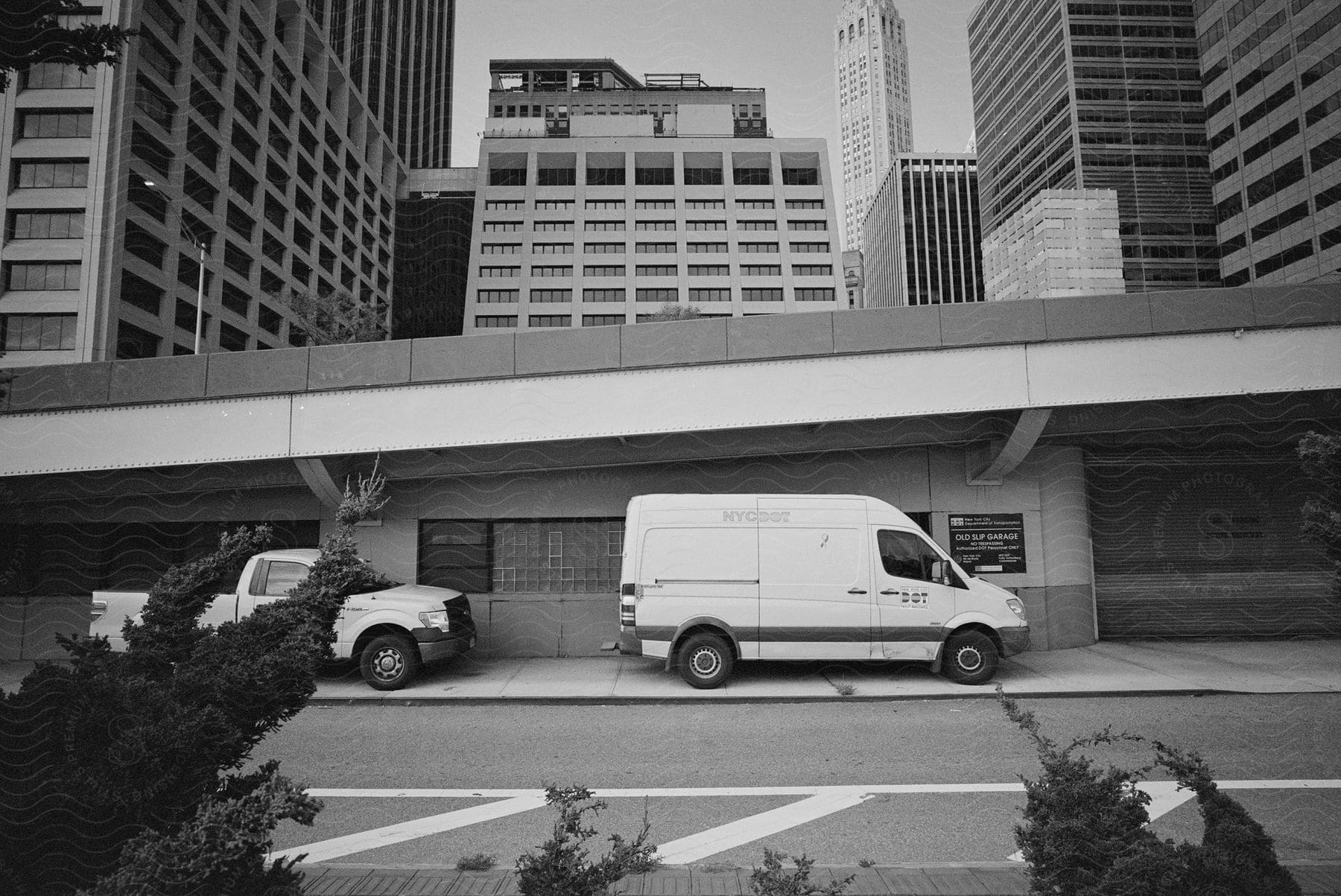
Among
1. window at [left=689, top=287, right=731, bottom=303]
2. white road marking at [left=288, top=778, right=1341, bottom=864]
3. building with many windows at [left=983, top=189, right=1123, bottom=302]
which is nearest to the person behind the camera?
white road marking at [left=288, top=778, right=1341, bottom=864]

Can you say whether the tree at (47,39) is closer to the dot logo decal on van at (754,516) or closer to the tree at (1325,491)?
the tree at (1325,491)

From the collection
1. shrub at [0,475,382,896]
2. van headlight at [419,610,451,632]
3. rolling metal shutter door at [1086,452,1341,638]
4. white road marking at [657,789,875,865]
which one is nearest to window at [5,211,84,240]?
van headlight at [419,610,451,632]

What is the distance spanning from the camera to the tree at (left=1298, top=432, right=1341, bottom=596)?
11.1 feet


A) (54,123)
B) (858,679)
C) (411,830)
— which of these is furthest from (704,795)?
(54,123)

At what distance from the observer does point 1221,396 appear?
9484 mm

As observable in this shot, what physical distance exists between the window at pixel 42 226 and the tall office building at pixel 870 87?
132ft

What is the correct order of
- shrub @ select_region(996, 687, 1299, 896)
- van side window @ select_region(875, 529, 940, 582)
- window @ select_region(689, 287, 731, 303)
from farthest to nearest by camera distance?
1. window @ select_region(689, 287, 731, 303)
2. van side window @ select_region(875, 529, 940, 582)
3. shrub @ select_region(996, 687, 1299, 896)

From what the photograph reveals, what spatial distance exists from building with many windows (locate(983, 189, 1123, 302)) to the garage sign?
9.82 metres

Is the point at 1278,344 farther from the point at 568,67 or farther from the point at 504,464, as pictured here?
the point at 568,67

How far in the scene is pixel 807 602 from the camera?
8.34m

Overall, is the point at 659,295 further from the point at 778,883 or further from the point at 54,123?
the point at 778,883

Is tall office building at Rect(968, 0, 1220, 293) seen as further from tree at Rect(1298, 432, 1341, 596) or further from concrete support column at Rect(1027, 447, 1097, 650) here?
tree at Rect(1298, 432, 1341, 596)

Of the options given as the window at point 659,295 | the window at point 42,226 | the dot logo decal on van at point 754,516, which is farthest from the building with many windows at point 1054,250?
the window at point 42,226

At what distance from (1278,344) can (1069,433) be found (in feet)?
8.75
